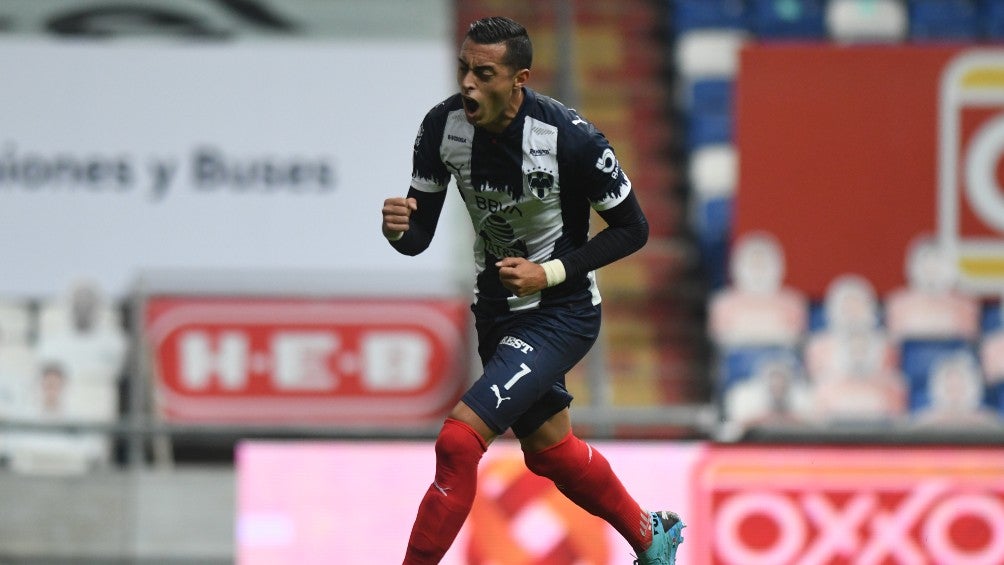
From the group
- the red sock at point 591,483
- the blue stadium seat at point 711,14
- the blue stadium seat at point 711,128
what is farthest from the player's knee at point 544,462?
the blue stadium seat at point 711,14

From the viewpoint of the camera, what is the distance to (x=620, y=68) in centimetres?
1192

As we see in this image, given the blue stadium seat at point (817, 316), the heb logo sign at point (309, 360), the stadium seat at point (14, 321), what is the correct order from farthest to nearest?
the blue stadium seat at point (817, 316) < the heb logo sign at point (309, 360) < the stadium seat at point (14, 321)

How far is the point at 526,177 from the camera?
5.21 m

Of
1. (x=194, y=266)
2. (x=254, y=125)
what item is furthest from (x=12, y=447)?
(x=254, y=125)

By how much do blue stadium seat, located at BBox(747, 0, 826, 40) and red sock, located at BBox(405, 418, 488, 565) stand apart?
22.6ft

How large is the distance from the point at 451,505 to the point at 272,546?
3.20m

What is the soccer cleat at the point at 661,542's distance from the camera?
5676mm

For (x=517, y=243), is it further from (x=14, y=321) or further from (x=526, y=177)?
(x=14, y=321)

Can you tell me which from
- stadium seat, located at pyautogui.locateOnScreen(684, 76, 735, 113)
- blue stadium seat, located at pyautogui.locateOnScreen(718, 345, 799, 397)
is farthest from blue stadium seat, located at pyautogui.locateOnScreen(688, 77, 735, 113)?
blue stadium seat, located at pyautogui.locateOnScreen(718, 345, 799, 397)

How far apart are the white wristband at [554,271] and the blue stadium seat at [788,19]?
6.57 m

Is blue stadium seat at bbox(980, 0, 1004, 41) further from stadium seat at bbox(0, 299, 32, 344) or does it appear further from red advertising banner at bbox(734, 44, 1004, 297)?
stadium seat at bbox(0, 299, 32, 344)

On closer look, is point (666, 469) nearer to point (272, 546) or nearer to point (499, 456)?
point (499, 456)

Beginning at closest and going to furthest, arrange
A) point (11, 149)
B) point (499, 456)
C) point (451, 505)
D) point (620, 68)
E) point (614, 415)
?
point (451, 505) → point (499, 456) → point (614, 415) → point (11, 149) → point (620, 68)

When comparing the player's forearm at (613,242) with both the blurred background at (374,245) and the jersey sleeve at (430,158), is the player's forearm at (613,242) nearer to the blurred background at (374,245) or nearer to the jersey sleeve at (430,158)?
the jersey sleeve at (430,158)
